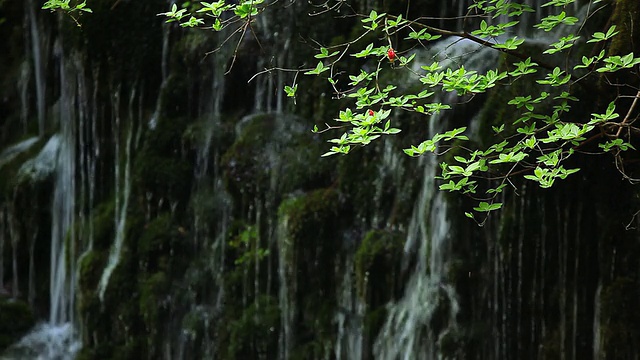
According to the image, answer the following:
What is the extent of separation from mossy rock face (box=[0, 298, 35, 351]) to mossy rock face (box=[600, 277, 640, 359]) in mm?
5140

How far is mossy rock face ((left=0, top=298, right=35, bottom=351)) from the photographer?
7551 mm

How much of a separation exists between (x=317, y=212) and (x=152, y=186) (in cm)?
168

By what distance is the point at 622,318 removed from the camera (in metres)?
4.86

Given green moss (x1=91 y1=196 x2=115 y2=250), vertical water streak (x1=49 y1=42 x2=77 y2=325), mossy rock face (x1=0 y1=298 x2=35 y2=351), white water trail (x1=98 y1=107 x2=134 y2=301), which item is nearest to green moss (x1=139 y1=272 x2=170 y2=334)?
white water trail (x1=98 y1=107 x2=134 y2=301)

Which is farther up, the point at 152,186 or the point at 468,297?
the point at 152,186

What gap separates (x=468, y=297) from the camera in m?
5.27

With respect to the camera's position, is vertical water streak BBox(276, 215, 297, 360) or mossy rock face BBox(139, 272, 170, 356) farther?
mossy rock face BBox(139, 272, 170, 356)

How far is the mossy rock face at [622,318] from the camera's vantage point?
15.9 feet

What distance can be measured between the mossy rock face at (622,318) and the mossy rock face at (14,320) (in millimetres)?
5140

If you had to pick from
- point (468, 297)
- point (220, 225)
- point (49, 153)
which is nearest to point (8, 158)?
point (49, 153)

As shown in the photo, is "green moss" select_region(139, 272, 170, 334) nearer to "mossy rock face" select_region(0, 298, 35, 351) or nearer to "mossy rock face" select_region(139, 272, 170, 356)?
"mossy rock face" select_region(139, 272, 170, 356)

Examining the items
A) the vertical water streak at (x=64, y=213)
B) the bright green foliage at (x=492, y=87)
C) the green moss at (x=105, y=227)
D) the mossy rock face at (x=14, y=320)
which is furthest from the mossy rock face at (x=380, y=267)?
the mossy rock face at (x=14, y=320)

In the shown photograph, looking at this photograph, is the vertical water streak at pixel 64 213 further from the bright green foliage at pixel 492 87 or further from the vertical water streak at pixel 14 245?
the bright green foliage at pixel 492 87

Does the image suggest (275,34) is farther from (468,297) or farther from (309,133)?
(468,297)
